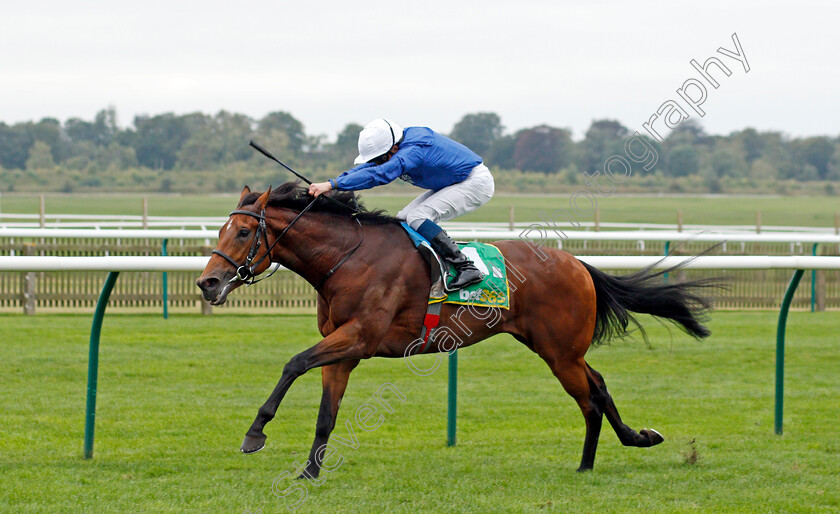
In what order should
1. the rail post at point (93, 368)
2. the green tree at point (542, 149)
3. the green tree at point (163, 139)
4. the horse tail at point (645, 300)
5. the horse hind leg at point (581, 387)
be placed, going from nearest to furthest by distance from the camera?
the rail post at point (93, 368), the horse hind leg at point (581, 387), the horse tail at point (645, 300), the green tree at point (163, 139), the green tree at point (542, 149)

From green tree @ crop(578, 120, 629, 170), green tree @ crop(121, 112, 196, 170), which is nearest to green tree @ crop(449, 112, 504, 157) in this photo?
green tree @ crop(578, 120, 629, 170)

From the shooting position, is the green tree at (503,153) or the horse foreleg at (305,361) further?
the green tree at (503,153)

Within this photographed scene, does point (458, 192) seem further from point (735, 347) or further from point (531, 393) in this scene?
point (735, 347)

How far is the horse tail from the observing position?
4984mm

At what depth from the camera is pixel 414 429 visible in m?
5.62

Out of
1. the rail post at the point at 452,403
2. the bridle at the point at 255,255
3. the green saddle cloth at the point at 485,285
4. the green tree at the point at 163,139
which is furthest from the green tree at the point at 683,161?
the bridle at the point at 255,255

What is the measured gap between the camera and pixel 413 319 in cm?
440

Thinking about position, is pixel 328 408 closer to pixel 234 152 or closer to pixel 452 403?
pixel 452 403

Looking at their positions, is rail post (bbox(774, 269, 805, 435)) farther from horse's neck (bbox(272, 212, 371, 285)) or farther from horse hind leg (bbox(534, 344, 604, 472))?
horse's neck (bbox(272, 212, 371, 285))

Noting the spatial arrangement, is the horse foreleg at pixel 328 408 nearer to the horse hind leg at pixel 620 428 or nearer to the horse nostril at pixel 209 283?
the horse nostril at pixel 209 283

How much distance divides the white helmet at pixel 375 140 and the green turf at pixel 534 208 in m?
27.2

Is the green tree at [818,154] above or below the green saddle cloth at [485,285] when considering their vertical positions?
above

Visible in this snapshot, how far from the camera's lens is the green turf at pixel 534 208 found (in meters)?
36.0

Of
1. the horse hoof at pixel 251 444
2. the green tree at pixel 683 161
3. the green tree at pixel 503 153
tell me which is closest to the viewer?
the horse hoof at pixel 251 444
